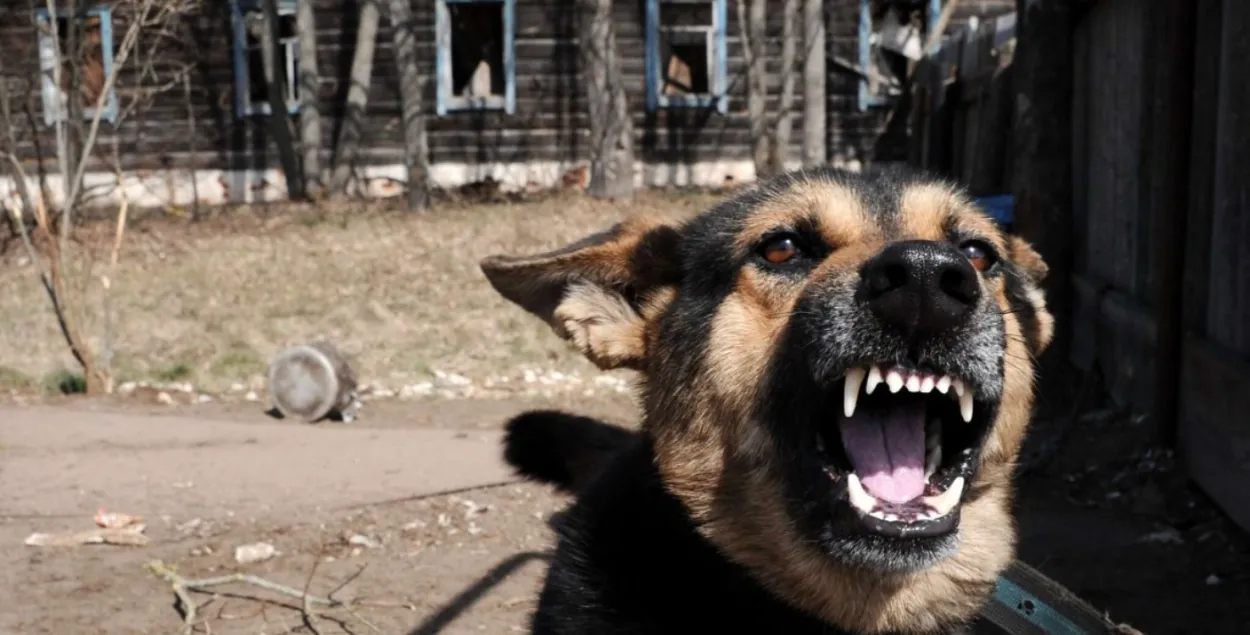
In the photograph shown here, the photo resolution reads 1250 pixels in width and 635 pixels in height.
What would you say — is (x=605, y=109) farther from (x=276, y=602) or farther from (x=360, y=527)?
(x=276, y=602)

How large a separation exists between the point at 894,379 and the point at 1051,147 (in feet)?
19.6

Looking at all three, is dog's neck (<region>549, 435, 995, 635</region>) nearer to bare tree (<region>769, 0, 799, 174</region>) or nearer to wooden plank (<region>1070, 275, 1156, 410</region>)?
wooden plank (<region>1070, 275, 1156, 410</region>)

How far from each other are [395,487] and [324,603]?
7.10ft

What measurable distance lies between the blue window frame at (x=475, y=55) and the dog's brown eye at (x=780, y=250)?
18108 millimetres

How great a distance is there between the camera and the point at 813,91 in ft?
61.7

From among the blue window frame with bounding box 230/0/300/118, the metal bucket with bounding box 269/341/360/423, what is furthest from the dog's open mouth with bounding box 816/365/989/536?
the blue window frame with bounding box 230/0/300/118

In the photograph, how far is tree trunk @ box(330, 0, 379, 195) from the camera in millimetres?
19328

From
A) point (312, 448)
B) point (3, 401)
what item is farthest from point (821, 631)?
point (3, 401)

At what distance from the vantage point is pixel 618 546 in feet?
11.9

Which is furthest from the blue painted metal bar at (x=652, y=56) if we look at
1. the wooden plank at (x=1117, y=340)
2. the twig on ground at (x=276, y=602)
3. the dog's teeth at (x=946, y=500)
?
the dog's teeth at (x=946, y=500)

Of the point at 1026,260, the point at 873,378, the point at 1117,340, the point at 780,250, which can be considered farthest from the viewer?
the point at 1117,340

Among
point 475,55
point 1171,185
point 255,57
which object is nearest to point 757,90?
point 475,55

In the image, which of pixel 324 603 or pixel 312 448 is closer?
pixel 324 603

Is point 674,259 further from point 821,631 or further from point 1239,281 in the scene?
point 1239,281
